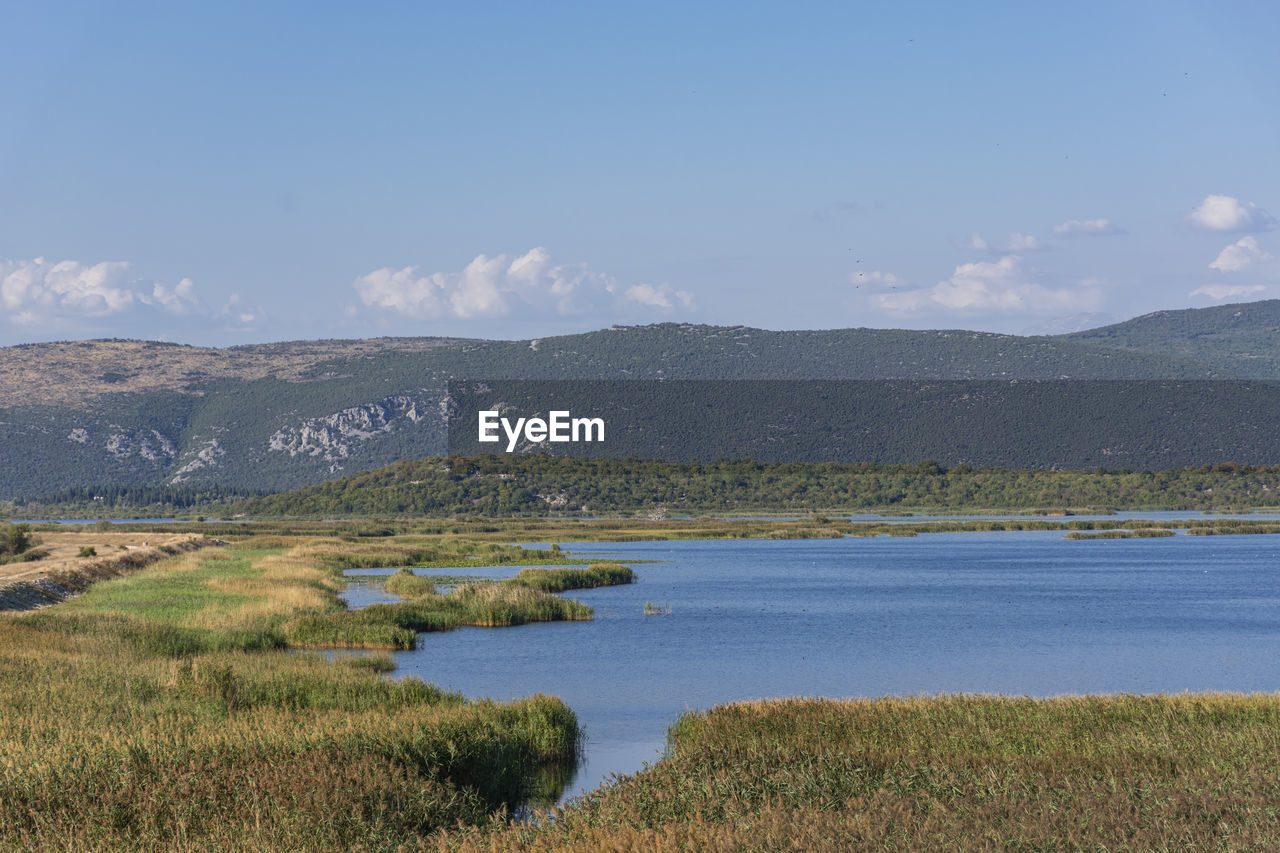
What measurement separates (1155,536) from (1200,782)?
9623 centimetres

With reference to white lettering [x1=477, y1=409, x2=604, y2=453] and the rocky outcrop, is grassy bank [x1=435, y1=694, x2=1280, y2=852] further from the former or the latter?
white lettering [x1=477, y1=409, x2=604, y2=453]

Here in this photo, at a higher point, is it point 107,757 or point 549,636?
point 107,757

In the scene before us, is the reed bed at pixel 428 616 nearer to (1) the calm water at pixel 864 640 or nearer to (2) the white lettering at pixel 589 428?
(1) the calm water at pixel 864 640

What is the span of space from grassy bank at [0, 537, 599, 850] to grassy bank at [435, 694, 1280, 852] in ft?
6.88

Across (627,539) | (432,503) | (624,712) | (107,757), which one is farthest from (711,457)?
(107,757)

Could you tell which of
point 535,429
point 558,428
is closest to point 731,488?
point 558,428

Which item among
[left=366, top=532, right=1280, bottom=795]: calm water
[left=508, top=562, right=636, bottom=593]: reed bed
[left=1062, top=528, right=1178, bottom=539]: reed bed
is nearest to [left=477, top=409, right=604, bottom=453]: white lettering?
[left=1062, top=528, right=1178, bottom=539]: reed bed

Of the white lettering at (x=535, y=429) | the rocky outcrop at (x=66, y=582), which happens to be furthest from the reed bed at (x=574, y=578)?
the white lettering at (x=535, y=429)

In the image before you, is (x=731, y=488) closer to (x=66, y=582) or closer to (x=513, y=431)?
(x=513, y=431)

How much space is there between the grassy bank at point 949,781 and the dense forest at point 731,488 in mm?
136752

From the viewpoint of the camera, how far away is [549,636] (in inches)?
1766

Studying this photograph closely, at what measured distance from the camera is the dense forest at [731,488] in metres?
166

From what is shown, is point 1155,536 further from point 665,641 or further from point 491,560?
point 665,641

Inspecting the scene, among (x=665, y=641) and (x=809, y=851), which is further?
(x=665, y=641)
